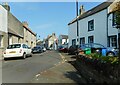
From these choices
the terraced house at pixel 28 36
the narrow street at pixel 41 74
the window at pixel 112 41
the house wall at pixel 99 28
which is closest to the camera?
the narrow street at pixel 41 74

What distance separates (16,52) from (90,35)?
15872 mm

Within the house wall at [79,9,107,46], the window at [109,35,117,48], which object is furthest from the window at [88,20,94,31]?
the window at [109,35,117,48]

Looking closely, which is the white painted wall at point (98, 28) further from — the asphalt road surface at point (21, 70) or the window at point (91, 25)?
the asphalt road surface at point (21, 70)

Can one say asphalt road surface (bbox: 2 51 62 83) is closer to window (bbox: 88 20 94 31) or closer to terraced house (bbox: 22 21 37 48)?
window (bbox: 88 20 94 31)

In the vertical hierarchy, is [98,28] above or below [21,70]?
above

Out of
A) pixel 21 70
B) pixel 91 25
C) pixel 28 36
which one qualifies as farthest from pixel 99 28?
pixel 28 36

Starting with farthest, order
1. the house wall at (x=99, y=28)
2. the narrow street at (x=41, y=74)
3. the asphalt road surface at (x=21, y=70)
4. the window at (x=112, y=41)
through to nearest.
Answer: the house wall at (x=99, y=28), the window at (x=112, y=41), the asphalt road surface at (x=21, y=70), the narrow street at (x=41, y=74)

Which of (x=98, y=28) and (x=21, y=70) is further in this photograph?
(x=98, y=28)

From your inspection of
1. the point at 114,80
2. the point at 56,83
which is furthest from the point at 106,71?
the point at 56,83

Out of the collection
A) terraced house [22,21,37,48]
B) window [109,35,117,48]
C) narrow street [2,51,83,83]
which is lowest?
narrow street [2,51,83,83]

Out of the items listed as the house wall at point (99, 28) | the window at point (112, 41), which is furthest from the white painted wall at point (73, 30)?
the window at point (112, 41)

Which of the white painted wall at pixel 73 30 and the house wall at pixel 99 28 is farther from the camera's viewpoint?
the white painted wall at pixel 73 30

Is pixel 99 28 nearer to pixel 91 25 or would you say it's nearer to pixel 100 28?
pixel 100 28

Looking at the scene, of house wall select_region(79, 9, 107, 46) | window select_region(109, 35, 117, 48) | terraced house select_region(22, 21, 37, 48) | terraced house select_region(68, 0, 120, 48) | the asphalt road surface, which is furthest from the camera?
terraced house select_region(22, 21, 37, 48)
